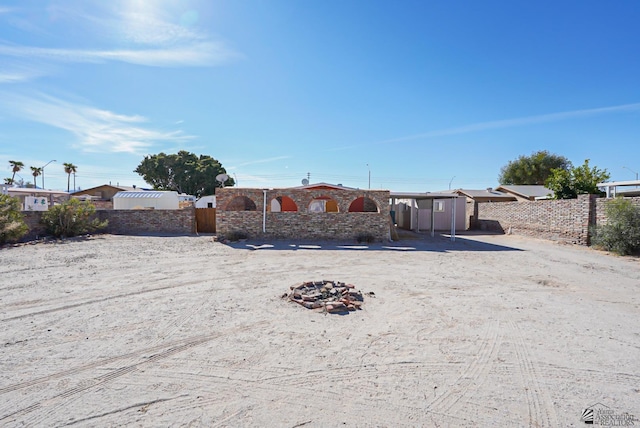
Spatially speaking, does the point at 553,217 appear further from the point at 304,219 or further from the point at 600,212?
the point at 304,219

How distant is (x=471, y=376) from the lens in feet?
12.0

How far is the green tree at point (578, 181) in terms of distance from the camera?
16969 millimetres

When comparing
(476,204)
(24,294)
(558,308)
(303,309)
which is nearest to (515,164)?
(476,204)

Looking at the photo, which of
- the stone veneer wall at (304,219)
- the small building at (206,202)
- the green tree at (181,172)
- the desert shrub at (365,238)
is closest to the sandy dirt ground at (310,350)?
the desert shrub at (365,238)

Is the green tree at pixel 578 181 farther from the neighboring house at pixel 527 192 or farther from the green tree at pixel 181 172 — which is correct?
the green tree at pixel 181 172

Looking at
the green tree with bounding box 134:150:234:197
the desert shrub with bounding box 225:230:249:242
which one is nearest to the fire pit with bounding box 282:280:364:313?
the desert shrub with bounding box 225:230:249:242

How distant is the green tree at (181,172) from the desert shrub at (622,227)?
38.1m

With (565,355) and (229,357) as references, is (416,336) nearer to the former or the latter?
(565,355)

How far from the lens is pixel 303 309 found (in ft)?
19.6

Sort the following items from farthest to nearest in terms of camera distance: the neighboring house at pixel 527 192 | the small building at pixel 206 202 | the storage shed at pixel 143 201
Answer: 1. the small building at pixel 206 202
2. the neighboring house at pixel 527 192
3. the storage shed at pixel 143 201

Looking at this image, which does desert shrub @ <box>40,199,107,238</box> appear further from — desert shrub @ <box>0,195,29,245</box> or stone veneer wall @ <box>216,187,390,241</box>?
stone veneer wall @ <box>216,187,390,241</box>

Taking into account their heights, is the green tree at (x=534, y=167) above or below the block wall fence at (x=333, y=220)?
above

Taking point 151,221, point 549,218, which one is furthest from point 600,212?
point 151,221

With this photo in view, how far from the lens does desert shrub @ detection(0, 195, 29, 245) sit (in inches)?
541
